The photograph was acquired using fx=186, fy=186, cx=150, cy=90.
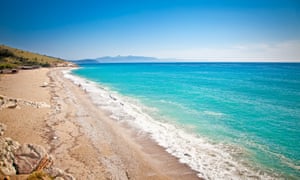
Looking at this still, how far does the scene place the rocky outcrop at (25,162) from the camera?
7.01 metres

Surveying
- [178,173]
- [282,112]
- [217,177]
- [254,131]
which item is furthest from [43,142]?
[282,112]

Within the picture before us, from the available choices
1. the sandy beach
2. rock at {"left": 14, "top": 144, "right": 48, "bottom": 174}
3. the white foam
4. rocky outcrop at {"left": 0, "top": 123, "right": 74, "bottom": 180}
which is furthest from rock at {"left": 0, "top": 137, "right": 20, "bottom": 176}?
the white foam

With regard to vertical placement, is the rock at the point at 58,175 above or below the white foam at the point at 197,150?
above

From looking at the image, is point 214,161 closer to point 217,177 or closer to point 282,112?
point 217,177

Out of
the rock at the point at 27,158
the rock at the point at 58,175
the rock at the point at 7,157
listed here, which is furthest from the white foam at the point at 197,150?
the rock at the point at 7,157

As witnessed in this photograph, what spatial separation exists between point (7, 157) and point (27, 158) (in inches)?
26.8

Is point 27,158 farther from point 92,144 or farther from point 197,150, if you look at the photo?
point 197,150

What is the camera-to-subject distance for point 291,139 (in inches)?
512

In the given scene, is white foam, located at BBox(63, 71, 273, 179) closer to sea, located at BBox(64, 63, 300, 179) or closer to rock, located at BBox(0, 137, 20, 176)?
sea, located at BBox(64, 63, 300, 179)

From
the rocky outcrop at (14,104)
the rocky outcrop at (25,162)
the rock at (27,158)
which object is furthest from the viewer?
the rocky outcrop at (14,104)

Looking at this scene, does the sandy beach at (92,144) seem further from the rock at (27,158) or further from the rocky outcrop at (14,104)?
the rock at (27,158)

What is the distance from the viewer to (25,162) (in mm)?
7496

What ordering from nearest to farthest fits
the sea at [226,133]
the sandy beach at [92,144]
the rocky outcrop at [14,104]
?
the sandy beach at [92,144], the sea at [226,133], the rocky outcrop at [14,104]

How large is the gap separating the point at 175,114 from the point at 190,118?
191cm
